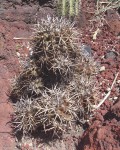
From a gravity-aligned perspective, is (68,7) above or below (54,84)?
above

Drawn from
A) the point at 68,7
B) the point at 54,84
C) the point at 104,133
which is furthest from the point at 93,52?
the point at 104,133

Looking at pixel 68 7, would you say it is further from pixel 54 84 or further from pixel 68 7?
pixel 54 84

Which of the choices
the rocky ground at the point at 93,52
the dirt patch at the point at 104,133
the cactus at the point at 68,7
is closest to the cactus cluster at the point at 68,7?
the cactus at the point at 68,7

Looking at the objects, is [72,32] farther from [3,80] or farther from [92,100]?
[3,80]

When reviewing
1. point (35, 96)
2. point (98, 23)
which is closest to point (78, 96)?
point (35, 96)

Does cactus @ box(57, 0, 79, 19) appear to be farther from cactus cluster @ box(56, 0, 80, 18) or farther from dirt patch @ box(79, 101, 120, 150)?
dirt patch @ box(79, 101, 120, 150)

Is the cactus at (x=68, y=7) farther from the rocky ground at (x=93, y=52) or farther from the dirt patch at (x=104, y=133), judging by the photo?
the dirt patch at (x=104, y=133)
